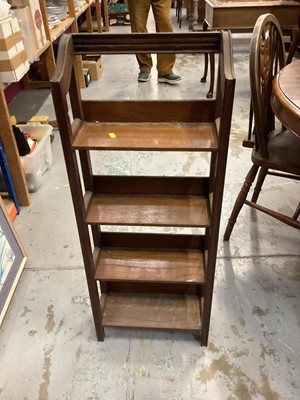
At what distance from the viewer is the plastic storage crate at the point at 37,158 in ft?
6.73

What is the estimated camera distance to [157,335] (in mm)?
1359

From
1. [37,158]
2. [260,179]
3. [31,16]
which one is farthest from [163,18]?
[260,179]

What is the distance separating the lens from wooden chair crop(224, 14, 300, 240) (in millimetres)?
1266

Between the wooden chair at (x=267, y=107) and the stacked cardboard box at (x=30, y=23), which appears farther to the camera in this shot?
the stacked cardboard box at (x=30, y=23)

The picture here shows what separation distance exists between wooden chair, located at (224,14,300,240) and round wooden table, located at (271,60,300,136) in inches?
3.8

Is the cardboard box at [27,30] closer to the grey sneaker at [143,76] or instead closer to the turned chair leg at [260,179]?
the turned chair leg at [260,179]

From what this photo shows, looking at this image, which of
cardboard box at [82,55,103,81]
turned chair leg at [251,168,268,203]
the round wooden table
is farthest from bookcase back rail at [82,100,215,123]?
cardboard box at [82,55,103,81]

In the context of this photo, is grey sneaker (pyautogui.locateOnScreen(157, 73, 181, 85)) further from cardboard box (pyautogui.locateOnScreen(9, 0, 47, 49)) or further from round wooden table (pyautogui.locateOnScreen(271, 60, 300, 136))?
round wooden table (pyautogui.locateOnScreen(271, 60, 300, 136))

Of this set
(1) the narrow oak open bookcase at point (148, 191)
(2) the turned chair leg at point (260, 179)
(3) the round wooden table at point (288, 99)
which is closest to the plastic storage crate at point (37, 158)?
(1) the narrow oak open bookcase at point (148, 191)

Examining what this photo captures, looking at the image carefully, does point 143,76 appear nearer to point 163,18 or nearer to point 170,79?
point 170,79

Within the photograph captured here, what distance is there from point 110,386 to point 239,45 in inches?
193

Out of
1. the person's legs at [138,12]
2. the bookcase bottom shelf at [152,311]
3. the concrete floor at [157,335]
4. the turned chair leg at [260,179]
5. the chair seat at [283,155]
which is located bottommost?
the concrete floor at [157,335]

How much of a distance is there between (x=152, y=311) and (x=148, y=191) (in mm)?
521

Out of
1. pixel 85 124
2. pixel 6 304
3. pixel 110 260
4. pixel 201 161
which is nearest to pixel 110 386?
pixel 110 260
